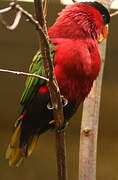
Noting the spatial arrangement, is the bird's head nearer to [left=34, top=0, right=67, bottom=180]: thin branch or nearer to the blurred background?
A: [left=34, top=0, right=67, bottom=180]: thin branch

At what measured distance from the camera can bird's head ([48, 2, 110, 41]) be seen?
6.30 ft

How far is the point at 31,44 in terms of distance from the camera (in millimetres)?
3170

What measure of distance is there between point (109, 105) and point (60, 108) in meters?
2.15

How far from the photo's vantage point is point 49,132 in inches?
148

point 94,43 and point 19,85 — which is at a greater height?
point 94,43

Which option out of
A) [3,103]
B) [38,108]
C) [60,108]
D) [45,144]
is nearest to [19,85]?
[3,103]

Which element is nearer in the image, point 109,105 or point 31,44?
point 31,44

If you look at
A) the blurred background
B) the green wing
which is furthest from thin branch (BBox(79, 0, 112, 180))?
the blurred background

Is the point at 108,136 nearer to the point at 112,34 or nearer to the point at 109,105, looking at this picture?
the point at 109,105

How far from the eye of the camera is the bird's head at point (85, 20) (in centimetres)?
192

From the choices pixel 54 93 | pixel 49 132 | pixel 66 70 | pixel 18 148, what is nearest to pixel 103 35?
pixel 66 70

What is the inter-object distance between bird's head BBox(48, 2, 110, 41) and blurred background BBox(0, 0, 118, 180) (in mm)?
1216

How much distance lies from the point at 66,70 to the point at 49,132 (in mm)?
1982

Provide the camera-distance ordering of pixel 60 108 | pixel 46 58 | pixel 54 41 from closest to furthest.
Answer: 1. pixel 46 58
2. pixel 60 108
3. pixel 54 41
